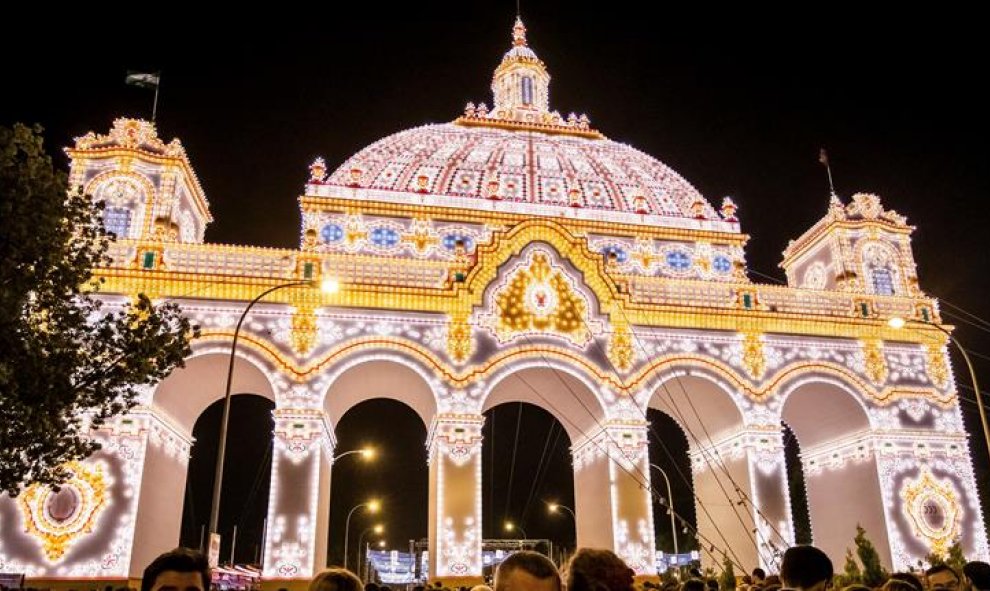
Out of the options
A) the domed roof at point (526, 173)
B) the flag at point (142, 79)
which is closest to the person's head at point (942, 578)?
the domed roof at point (526, 173)

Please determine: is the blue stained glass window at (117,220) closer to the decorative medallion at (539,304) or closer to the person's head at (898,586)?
the decorative medallion at (539,304)

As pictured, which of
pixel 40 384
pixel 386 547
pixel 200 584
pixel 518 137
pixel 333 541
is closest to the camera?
pixel 200 584

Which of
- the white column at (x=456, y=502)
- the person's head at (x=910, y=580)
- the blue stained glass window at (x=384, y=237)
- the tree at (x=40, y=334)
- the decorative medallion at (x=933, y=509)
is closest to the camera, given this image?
the person's head at (x=910, y=580)

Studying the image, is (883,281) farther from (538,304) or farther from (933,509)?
(538,304)

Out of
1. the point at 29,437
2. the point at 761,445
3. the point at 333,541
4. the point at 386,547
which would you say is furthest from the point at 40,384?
the point at 386,547

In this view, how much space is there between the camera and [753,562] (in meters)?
29.0

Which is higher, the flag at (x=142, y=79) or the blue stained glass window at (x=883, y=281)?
the flag at (x=142, y=79)

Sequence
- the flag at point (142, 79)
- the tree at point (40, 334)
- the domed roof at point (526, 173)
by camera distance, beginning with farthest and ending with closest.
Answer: the domed roof at point (526, 173)
the flag at point (142, 79)
the tree at point (40, 334)

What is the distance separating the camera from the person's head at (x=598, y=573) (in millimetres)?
4336

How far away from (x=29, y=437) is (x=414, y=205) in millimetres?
20358

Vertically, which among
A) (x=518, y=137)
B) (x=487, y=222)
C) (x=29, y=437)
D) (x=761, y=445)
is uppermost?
(x=518, y=137)

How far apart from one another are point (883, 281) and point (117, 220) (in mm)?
29830

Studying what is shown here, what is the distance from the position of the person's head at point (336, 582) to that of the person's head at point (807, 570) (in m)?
3.68

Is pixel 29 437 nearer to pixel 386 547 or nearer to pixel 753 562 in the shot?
pixel 753 562
